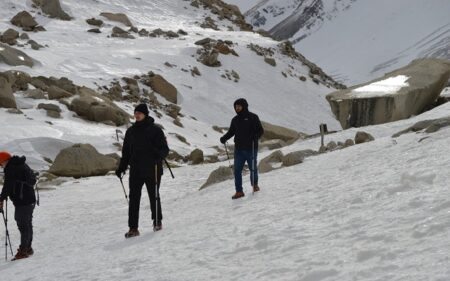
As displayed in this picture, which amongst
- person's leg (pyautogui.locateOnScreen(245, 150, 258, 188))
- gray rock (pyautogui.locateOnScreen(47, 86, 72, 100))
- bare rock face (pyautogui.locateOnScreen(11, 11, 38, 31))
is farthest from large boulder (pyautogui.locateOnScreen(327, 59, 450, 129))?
bare rock face (pyautogui.locateOnScreen(11, 11, 38, 31))

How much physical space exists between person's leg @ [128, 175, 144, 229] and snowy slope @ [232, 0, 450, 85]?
11650 cm

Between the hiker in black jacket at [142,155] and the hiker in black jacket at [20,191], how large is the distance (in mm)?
1418

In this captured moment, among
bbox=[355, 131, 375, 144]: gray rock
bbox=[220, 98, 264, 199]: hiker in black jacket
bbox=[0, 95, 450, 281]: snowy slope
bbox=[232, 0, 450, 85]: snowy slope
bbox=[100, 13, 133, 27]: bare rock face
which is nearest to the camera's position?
bbox=[0, 95, 450, 281]: snowy slope

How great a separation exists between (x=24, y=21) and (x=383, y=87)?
27133 mm

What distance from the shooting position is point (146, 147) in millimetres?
8172

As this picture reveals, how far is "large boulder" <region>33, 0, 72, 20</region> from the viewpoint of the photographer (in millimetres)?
45000

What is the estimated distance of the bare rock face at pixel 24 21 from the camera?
39.5 meters

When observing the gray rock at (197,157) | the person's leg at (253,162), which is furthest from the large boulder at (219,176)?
the gray rock at (197,157)

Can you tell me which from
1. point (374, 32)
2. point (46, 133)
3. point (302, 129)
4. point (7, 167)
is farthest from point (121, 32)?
point (374, 32)

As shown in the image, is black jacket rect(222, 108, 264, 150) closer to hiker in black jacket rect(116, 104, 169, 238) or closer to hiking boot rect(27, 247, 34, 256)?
hiker in black jacket rect(116, 104, 169, 238)

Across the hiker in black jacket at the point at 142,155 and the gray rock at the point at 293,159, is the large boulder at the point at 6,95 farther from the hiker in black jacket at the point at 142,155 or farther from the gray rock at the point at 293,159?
the hiker in black jacket at the point at 142,155

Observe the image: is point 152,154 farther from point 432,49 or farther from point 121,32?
point 432,49

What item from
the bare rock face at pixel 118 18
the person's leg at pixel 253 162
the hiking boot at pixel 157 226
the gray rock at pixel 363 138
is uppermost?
the bare rock face at pixel 118 18

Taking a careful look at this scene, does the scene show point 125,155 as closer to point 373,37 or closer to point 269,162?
point 269,162
